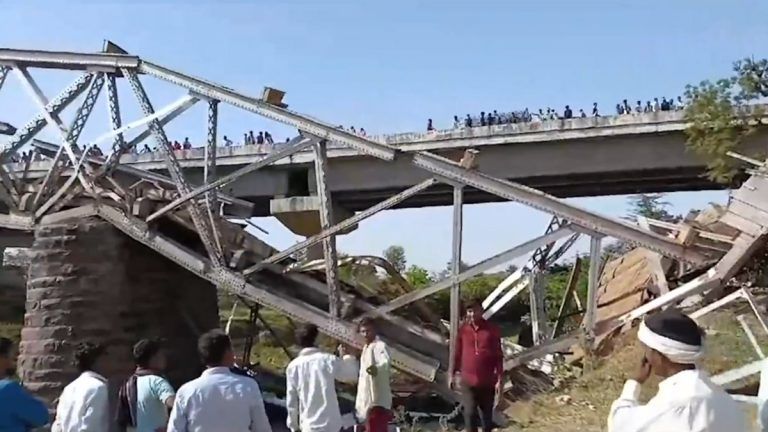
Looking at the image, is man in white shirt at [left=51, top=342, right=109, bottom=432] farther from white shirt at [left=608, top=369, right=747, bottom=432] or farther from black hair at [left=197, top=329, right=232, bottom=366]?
white shirt at [left=608, top=369, right=747, bottom=432]

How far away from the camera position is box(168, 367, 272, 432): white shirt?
525 centimetres

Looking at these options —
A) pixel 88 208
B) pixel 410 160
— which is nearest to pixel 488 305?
pixel 410 160

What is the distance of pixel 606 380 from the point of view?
449 inches

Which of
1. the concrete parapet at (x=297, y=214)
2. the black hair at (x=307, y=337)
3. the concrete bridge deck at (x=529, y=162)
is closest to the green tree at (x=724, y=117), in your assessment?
the concrete bridge deck at (x=529, y=162)

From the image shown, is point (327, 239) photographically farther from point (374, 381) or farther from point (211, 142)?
point (374, 381)

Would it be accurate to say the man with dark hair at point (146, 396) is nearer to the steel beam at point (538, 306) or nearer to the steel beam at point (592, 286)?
the steel beam at point (592, 286)

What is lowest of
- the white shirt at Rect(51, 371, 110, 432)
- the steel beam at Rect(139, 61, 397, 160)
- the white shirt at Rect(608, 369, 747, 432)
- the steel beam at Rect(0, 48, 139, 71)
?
the white shirt at Rect(51, 371, 110, 432)

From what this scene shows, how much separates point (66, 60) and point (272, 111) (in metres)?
3.43

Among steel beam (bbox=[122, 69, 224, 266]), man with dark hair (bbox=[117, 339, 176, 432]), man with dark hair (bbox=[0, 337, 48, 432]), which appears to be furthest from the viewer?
steel beam (bbox=[122, 69, 224, 266])

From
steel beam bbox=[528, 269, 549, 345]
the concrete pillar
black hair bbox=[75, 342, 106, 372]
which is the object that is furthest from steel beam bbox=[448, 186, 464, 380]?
black hair bbox=[75, 342, 106, 372]

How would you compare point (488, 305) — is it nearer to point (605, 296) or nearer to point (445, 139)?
point (605, 296)

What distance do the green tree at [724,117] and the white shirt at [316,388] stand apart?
18.9 meters

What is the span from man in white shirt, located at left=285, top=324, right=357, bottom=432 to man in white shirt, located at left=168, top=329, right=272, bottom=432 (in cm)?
221

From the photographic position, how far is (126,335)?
42.7 ft
